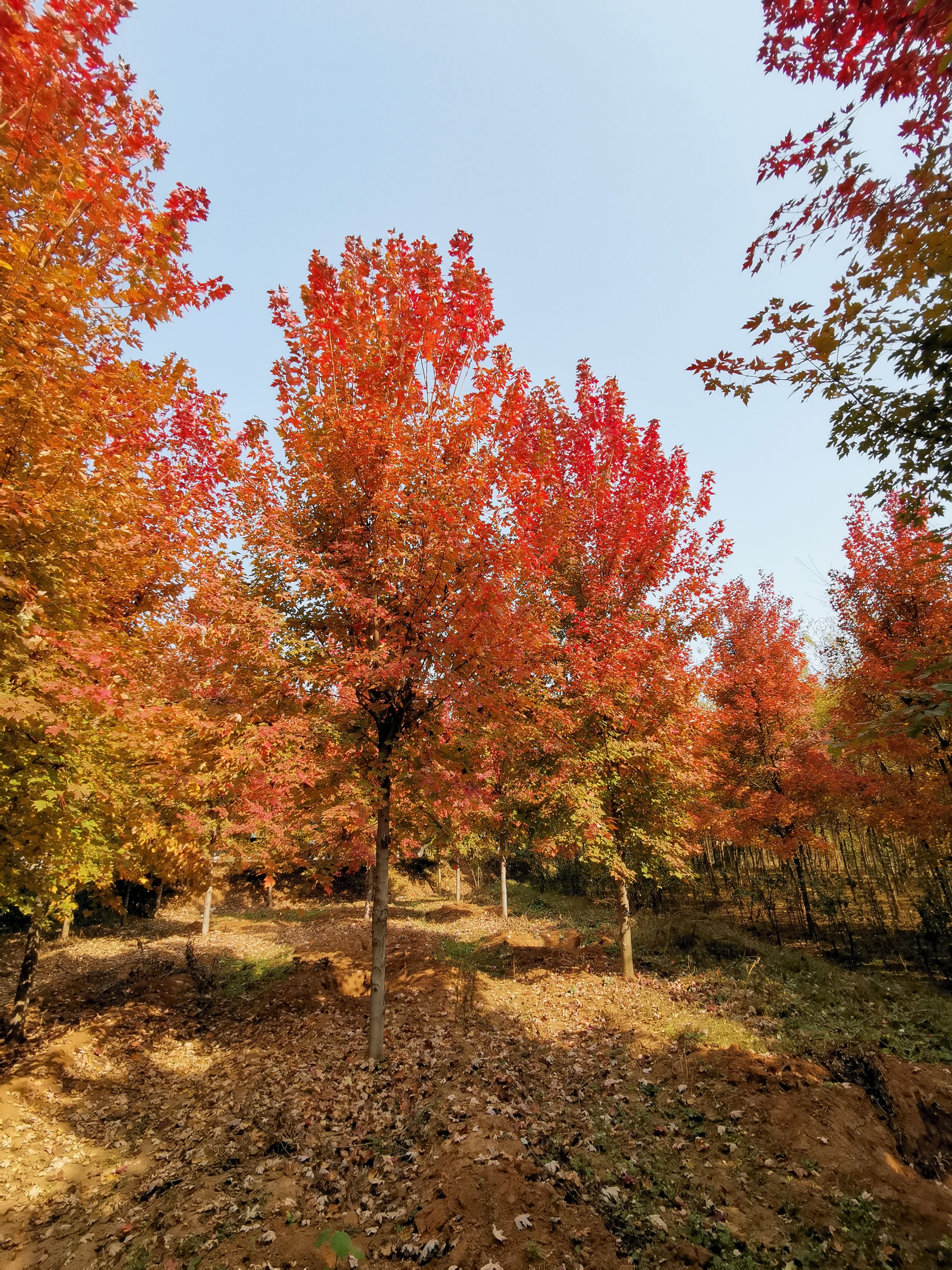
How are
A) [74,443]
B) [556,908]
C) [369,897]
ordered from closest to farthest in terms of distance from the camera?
[74,443]
[556,908]
[369,897]

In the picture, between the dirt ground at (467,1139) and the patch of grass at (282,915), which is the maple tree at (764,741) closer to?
the dirt ground at (467,1139)

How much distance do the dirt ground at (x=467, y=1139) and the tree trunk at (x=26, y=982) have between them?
41 cm

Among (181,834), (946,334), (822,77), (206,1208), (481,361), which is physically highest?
(481,361)

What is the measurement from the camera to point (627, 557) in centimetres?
1244

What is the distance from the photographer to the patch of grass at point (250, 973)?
13.6 m

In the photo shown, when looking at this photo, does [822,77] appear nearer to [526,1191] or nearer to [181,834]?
[526,1191]

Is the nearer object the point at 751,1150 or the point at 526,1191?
the point at 526,1191

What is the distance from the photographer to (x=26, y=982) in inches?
395

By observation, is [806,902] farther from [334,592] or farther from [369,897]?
[369,897]

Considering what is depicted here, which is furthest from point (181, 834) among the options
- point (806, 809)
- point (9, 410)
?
point (806, 809)

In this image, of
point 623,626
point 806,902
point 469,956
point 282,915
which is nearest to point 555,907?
point 469,956

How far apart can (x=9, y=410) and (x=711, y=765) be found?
49.8 ft

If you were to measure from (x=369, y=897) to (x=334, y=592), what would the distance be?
87.1 feet

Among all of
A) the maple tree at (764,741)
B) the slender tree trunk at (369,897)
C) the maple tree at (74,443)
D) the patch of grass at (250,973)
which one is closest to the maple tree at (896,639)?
the maple tree at (764,741)
